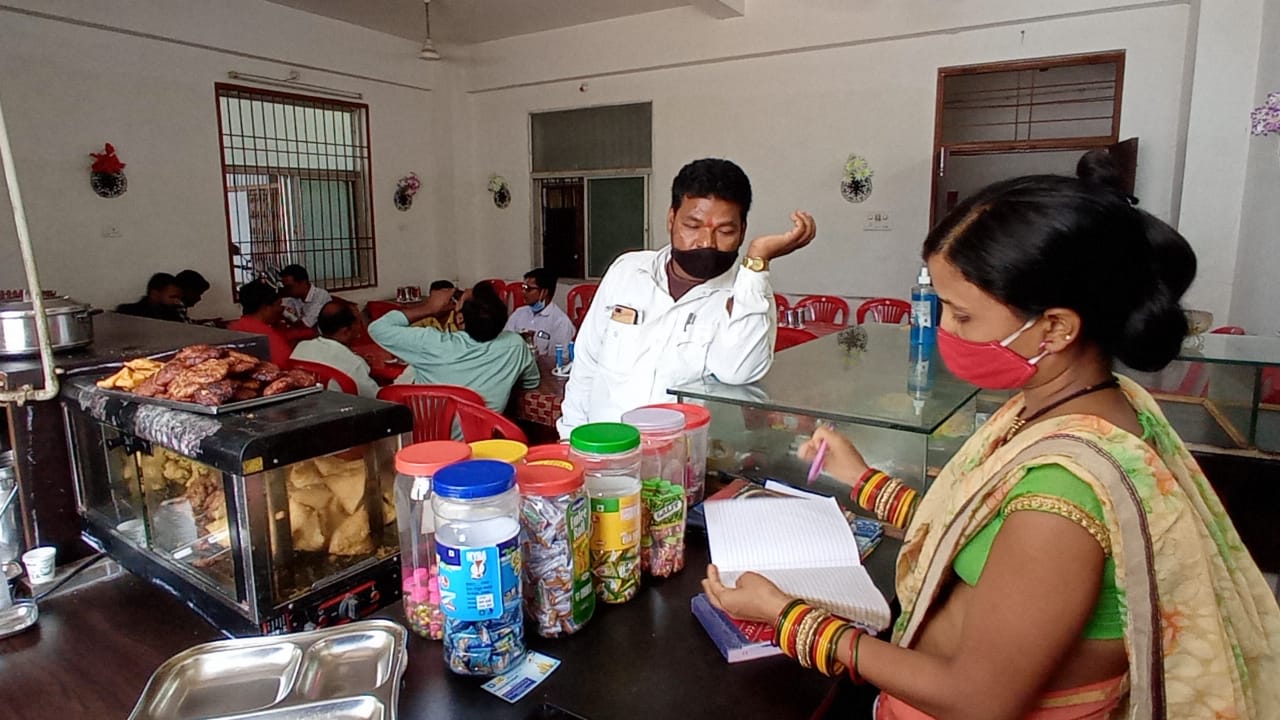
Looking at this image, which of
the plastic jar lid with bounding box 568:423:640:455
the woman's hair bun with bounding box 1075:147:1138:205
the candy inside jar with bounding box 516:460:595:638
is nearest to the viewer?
the candy inside jar with bounding box 516:460:595:638

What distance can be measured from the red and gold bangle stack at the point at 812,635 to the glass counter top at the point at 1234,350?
1.74 metres

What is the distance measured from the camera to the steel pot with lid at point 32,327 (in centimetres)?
146

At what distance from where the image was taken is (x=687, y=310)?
2072 mm

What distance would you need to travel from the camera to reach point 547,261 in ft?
24.7

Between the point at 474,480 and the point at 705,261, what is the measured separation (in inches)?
49.5

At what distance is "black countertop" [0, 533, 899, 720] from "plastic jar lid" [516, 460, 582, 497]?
220 mm

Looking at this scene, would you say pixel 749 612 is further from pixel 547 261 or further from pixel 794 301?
pixel 547 261

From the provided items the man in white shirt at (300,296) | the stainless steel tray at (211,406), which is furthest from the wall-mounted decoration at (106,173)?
the stainless steel tray at (211,406)

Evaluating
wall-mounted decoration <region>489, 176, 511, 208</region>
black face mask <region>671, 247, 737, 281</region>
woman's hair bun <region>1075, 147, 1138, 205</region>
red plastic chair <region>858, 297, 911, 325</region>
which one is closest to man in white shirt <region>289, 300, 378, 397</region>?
black face mask <region>671, 247, 737, 281</region>

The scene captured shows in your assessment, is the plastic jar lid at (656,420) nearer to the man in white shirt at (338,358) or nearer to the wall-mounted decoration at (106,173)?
the man in white shirt at (338,358)

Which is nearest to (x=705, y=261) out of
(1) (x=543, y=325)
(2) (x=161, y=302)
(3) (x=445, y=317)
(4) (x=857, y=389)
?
(4) (x=857, y=389)

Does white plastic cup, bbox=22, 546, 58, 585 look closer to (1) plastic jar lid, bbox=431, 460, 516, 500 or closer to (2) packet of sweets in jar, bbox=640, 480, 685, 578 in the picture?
(1) plastic jar lid, bbox=431, 460, 516, 500

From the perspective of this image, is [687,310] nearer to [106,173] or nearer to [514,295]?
[106,173]

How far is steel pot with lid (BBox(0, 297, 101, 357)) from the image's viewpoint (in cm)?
146
